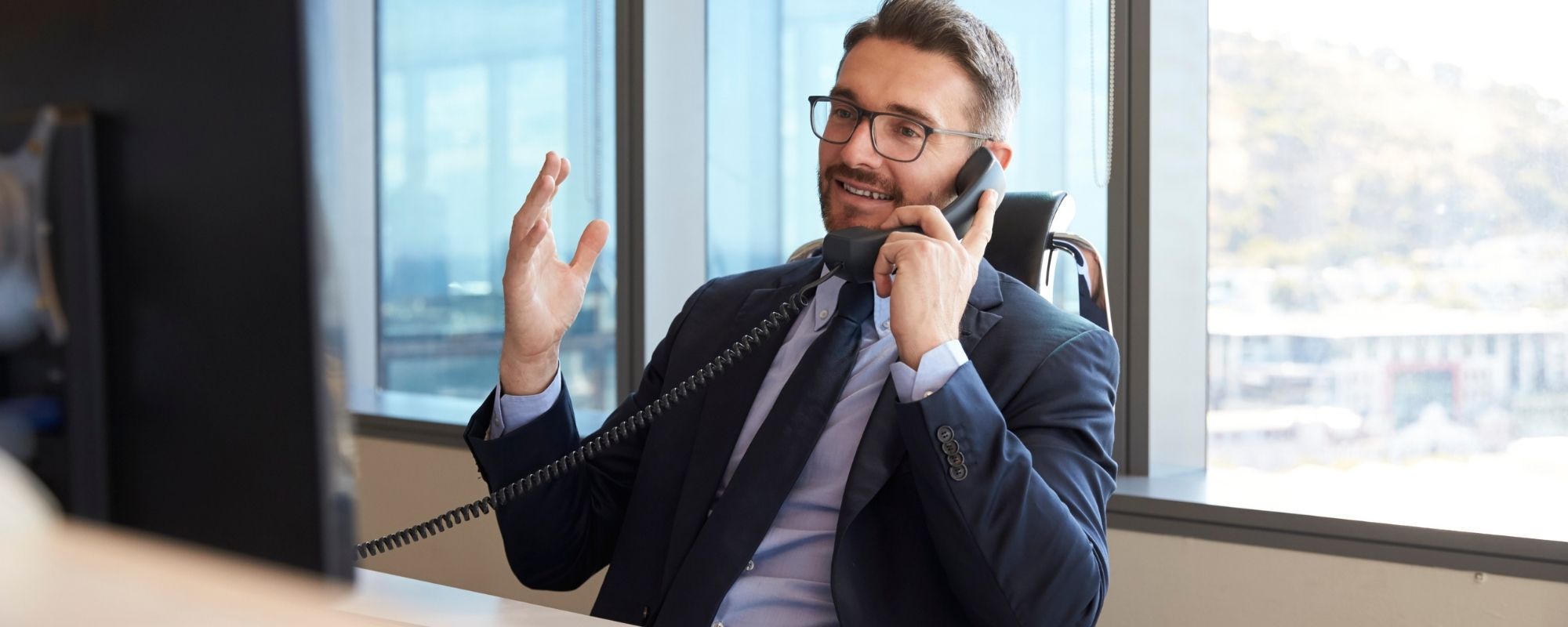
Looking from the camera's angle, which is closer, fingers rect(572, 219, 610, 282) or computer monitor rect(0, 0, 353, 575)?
computer monitor rect(0, 0, 353, 575)

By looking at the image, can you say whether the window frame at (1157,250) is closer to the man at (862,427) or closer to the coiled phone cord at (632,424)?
the man at (862,427)

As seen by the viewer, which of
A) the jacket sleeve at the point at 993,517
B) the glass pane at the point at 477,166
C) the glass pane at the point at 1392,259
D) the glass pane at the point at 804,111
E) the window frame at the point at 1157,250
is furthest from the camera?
the glass pane at the point at 477,166

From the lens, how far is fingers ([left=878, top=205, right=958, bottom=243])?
1289 mm

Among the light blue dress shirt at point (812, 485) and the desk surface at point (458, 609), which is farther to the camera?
the light blue dress shirt at point (812, 485)

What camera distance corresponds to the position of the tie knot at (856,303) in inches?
54.7

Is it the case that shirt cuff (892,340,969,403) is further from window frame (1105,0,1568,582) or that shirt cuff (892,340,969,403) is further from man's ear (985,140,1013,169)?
window frame (1105,0,1568,582)

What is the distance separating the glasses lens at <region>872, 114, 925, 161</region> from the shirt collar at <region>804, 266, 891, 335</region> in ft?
0.59

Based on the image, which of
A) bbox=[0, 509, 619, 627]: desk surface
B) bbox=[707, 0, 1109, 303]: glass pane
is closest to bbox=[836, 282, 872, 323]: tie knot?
bbox=[707, 0, 1109, 303]: glass pane

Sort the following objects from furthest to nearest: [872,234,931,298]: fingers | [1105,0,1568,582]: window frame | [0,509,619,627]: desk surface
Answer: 1. [1105,0,1568,582]: window frame
2. [872,234,931,298]: fingers
3. [0,509,619,627]: desk surface

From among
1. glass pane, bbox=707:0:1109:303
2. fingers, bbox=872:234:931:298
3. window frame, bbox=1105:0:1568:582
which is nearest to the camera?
fingers, bbox=872:234:931:298

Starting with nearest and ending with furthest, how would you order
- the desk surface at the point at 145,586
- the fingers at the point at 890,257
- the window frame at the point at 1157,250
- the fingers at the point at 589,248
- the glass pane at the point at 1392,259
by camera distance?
1. the desk surface at the point at 145,586
2. the fingers at the point at 890,257
3. the fingers at the point at 589,248
4. the glass pane at the point at 1392,259
5. the window frame at the point at 1157,250

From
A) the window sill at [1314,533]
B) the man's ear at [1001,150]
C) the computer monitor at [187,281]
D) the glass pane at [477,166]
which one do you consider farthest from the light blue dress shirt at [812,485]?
the glass pane at [477,166]

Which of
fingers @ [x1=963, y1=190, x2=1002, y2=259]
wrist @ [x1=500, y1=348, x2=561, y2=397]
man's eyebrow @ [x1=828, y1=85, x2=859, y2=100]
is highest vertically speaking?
man's eyebrow @ [x1=828, y1=85, x2=859, y2=100]

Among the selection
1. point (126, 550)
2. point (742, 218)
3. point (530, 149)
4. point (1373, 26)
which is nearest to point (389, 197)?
point (530, 149)
